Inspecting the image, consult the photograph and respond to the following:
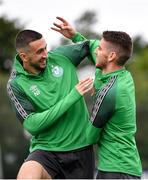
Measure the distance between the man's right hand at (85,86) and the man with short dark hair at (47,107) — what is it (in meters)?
0.39

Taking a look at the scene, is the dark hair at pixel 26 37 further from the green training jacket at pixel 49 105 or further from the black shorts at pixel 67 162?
the black shorts at pixel 67 162

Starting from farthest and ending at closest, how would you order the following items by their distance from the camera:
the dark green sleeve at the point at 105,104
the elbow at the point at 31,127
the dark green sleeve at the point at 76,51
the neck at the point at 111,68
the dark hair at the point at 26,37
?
the dark green sleeve at the point at 76,51
the dark hair at the point at 26,37
the elbow at the point at 31,127
the neck at the point at 111,68
the dark green sleeve at the point at 105,104

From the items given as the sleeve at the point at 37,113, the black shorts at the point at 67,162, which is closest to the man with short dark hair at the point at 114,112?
the sleeve at the point at 37,113

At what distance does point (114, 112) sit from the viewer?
682cm

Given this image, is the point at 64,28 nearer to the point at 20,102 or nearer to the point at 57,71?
the point at 57,71

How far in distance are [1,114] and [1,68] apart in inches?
679

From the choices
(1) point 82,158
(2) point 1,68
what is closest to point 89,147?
(1) point 82,158

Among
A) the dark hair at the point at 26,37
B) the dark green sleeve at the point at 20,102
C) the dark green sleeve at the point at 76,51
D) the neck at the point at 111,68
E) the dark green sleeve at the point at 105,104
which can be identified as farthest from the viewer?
the dark green sleeve at the point at 76,51

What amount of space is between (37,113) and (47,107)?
0.48ft

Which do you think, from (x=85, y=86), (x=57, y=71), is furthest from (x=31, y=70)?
(x=85, y=86)

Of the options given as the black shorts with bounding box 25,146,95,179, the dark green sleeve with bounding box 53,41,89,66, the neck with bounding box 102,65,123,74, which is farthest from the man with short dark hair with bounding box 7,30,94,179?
the neck with bounding box 102,65,123,74

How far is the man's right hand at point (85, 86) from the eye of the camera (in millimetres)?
6805

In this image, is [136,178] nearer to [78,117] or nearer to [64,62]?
[78,117]

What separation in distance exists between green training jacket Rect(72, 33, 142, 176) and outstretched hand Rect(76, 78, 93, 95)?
10 centimetres
